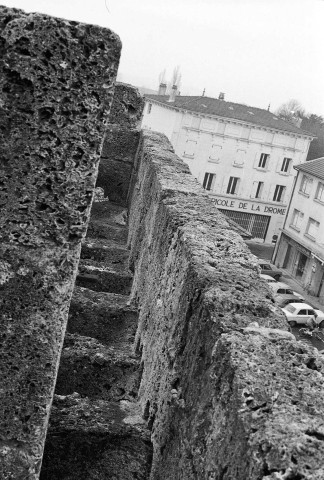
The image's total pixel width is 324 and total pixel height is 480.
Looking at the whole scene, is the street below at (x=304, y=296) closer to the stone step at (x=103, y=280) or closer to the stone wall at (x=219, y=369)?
the stone step at (x=103, y=280)

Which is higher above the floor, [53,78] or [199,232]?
[53,78]

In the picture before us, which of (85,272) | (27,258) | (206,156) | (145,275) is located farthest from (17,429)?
(206,156)

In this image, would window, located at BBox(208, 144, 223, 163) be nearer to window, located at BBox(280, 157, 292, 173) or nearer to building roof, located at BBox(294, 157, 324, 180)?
window, located at BBox(280, 157, 292, 173)

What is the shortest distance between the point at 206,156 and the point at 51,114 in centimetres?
3910

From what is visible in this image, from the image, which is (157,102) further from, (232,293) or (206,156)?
(232,293)

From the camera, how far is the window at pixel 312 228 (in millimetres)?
35625

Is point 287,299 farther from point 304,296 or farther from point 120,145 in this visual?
point 120,145

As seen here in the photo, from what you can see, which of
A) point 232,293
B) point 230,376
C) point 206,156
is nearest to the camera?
point 230,376

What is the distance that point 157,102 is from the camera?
136 ft

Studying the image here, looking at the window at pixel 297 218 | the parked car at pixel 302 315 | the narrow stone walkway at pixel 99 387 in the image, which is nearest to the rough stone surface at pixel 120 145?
the narrow stone walkway at pixel 99 387

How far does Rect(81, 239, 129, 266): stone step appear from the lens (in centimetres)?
762

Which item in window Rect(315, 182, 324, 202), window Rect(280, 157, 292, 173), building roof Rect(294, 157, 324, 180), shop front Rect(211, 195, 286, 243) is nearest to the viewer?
building roof Rect(294, 157, 324, 180)

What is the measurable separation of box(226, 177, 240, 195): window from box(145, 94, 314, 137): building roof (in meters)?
4.02

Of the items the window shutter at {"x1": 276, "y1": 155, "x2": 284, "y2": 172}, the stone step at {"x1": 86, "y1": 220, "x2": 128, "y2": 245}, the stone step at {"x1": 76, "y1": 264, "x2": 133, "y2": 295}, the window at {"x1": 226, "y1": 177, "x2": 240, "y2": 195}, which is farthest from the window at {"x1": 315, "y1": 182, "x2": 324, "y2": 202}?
the stone step at {"x1": 76, "y1": 264, "x2": 133, "y2": 295}
